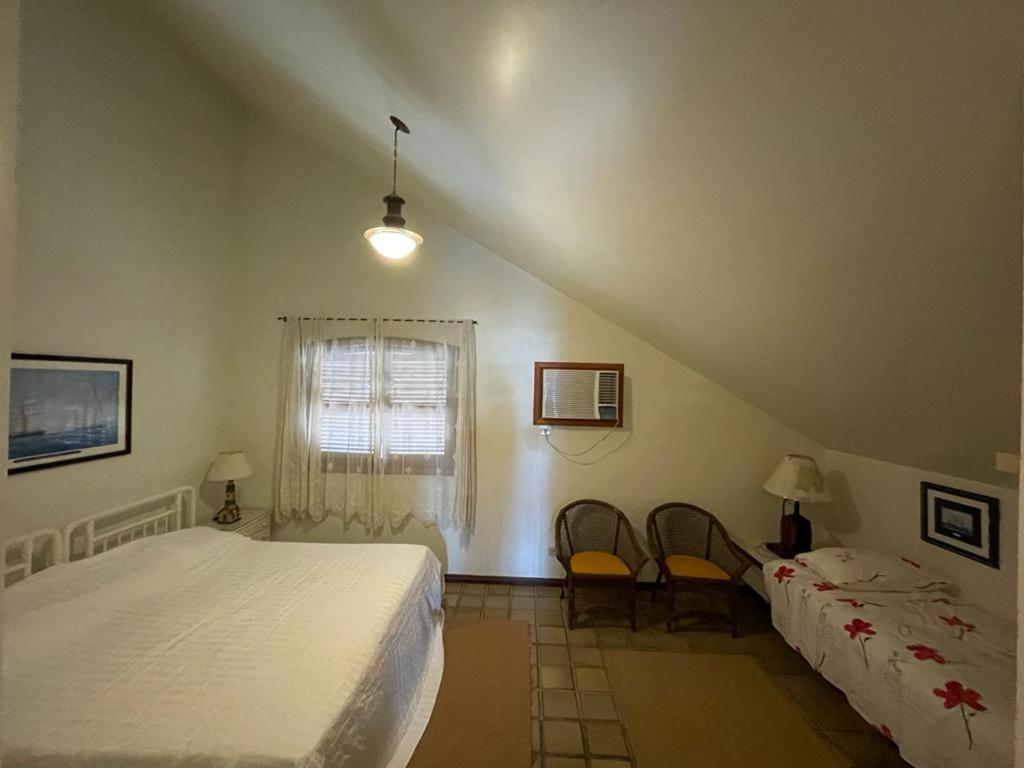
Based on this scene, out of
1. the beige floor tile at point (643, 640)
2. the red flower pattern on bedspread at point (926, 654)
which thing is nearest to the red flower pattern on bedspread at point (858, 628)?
the red flower pattern on bedspread at point (926, 654)

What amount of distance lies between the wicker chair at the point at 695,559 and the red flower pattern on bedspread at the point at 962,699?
3.59 ft

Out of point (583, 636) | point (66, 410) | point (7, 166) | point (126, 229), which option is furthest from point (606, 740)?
point (126, 229)

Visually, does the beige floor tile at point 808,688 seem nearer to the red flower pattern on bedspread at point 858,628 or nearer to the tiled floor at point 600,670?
the tiled floor at point 600,670

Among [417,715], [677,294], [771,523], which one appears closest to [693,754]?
[417,715]

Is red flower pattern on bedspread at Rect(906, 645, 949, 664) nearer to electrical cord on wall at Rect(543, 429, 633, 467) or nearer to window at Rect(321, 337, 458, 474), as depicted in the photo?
electrical cord on wall at Rect(543, 429, 633, 467)

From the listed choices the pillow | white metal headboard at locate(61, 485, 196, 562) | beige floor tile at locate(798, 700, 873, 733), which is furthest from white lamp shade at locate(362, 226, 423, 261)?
beige floor tile at locate(798, 700, 873, 733)

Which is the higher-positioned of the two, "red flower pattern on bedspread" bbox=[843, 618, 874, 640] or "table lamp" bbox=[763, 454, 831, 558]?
"table lamp" bbox=[763, 454, 831, 558]

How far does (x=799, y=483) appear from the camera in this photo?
8.29 feet

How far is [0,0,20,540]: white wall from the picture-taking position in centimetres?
48

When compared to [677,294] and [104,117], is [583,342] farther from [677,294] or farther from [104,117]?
[104,117]

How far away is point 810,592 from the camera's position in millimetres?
2051

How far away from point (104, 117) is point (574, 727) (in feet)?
13.0

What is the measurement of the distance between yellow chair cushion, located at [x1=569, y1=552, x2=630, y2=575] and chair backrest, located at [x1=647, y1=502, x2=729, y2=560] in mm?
368

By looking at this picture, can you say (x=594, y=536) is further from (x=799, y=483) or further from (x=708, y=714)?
(x=799, y=483)
